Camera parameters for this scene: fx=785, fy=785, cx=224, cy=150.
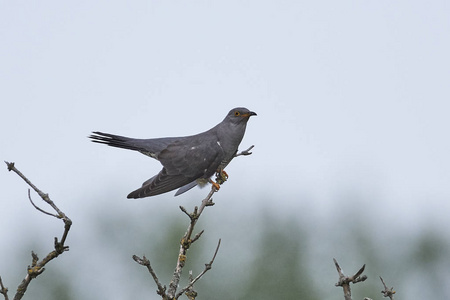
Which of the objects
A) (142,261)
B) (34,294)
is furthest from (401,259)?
(142,261)

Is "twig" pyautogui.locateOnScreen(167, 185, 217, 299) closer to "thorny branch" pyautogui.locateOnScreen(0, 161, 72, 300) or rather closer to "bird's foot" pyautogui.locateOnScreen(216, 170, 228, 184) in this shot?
"thorny branch" pyautogui.locateOnScreen(0, 161, 72, 300)

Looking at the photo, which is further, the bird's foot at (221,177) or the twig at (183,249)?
the bird's foot at (221,177)

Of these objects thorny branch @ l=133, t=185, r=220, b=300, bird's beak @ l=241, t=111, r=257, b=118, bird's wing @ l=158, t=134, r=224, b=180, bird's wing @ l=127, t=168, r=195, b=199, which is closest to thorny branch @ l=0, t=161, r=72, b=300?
thorny branch @ l=133, t=185, r=220, b=300

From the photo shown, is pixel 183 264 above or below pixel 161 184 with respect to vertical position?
below

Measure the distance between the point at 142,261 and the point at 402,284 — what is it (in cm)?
3145

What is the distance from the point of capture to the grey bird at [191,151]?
835 cm

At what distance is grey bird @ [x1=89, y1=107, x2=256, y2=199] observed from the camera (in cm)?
835

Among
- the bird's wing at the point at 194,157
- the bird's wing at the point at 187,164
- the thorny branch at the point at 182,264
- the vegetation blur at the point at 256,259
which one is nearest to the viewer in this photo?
the thorny branch at the point at 182,264

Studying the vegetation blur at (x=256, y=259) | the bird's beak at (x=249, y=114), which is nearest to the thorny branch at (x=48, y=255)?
the bird's beak at (x=249, y=114)

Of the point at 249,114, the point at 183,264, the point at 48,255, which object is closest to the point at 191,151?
the point at 249,114

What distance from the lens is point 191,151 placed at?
8.80 meters

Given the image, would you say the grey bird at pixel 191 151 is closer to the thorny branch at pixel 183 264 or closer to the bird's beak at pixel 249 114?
the bird's beak at pixel 249 114

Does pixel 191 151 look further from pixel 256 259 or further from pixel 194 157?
pixel 256 259

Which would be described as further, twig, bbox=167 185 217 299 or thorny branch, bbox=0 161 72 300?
twig, bbox=167 185 217 299
